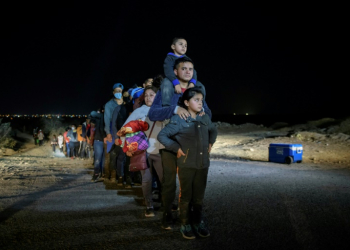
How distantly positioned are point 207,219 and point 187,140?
1.33 metres

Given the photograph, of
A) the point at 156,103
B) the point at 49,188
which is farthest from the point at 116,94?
the point at 156,103

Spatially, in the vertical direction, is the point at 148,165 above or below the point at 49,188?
above

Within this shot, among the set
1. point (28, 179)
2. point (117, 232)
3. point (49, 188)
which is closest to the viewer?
point (117, 232)

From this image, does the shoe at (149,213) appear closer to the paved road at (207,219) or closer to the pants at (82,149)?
the paved road at (207,219)

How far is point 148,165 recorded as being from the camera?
4.60 meters

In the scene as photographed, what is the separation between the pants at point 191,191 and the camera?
3.70 m

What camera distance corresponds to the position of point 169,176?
12.8ft

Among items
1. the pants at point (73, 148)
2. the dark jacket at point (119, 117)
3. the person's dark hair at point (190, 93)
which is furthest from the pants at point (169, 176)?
the pants at point (73, 148)

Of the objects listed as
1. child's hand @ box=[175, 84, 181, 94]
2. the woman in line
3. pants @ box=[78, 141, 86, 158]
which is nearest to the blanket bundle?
the woman in line

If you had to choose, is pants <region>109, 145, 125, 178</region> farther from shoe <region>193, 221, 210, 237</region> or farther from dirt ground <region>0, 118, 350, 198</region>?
shoe <region>193, 221, 210, 237</region>

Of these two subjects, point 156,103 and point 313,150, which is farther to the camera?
point 313,150

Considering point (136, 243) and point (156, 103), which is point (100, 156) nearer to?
point (156, 103)

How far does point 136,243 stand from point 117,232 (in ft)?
1.45

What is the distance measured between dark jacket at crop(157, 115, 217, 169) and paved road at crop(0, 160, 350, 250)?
913mm
